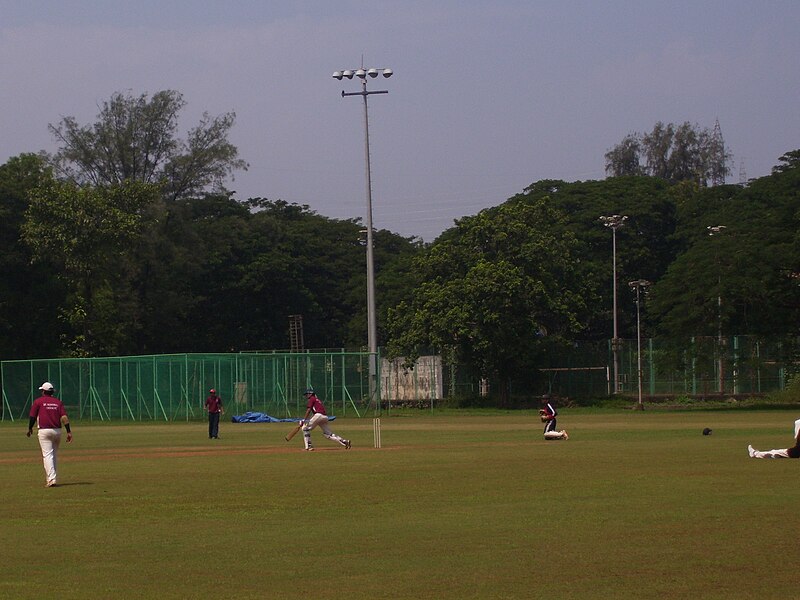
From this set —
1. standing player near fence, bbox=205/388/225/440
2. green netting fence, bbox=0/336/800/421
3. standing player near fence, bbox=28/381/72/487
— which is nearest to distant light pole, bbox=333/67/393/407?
green netting fence, bbox=0/336/800/421

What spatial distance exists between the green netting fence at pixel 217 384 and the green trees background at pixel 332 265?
1063 cm

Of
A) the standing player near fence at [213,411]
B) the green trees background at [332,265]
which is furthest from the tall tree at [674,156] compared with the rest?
the standing player near fence at [213,411]

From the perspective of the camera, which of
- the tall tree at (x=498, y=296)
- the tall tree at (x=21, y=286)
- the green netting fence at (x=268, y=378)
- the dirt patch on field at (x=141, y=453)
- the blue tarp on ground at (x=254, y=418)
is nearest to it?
the dirt patch on field at (x=141, y=453)

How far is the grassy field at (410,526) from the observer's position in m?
11.5

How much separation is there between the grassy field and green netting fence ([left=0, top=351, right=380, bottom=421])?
3034 centimetres

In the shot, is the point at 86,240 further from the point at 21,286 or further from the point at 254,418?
the point at 254,418

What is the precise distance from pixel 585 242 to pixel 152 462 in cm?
6695

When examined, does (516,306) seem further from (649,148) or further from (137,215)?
(649,148)

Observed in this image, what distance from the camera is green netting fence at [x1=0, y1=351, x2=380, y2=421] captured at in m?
60.4

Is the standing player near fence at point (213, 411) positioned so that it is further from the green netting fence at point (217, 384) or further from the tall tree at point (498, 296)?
the tall tree at point (498, 296)

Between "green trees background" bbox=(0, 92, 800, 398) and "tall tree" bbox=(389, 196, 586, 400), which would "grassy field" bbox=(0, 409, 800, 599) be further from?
"tall tree" bbox=(389, 196, 586, 400)

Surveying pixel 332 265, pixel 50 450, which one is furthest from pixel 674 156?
pixel 50 450

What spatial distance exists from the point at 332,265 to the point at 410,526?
305 ft

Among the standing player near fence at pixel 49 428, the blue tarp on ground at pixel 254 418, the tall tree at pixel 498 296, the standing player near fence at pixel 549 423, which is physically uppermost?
the tall tree at pixel 498 296
